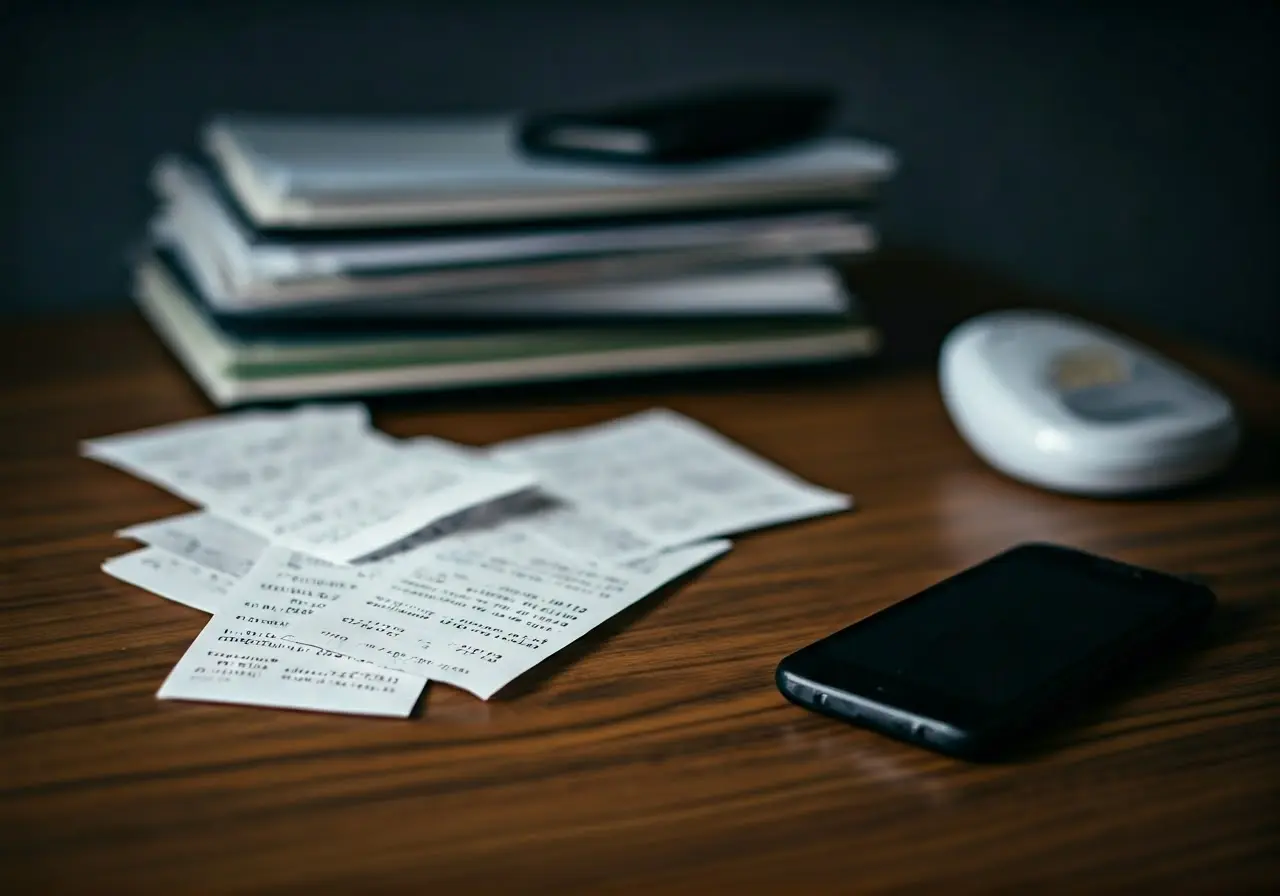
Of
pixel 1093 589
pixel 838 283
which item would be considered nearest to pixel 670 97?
pixel 838 283

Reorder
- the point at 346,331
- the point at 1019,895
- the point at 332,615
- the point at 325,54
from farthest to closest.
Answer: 1. the point at 325,54
2. the point at 346,331
3. the point at 332,615
4. the point at 1019,895

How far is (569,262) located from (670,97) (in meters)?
0.18

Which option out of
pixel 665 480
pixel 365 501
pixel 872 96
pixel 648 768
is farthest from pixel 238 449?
pixel 872 96

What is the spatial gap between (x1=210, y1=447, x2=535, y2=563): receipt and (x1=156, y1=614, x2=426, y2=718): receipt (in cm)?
8

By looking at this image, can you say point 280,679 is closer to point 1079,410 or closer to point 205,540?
point 205,540

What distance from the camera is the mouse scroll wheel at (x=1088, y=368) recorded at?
77 cm

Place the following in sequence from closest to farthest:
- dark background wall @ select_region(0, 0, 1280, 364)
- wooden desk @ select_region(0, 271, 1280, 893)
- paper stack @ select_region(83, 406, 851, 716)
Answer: wooden desk @ select_region(0, 271, 1280, 893)
paper stack @ select_region(83, 406, 851, 716)
dark background wall @ select_region(0, 0, 1280, 364)

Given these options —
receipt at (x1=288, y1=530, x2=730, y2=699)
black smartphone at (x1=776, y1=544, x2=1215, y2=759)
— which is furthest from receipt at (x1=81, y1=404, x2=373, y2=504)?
black smartphone at (x1=776, y1=544, x2=1215, y2=759)

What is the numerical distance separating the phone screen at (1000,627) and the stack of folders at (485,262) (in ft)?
0.99

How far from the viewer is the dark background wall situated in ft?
3.34

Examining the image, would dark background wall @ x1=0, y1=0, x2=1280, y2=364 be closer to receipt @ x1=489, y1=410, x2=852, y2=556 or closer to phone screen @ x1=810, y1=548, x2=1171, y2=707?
receipt @ x1=489, y1=410, x2=852, y2=556

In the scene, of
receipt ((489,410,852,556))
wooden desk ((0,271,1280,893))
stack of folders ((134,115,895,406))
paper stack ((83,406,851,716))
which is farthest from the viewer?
stack of folders ((134,115,895,406))

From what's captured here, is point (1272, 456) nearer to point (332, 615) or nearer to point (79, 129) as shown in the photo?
point (332, 615)

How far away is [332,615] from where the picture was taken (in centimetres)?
57
